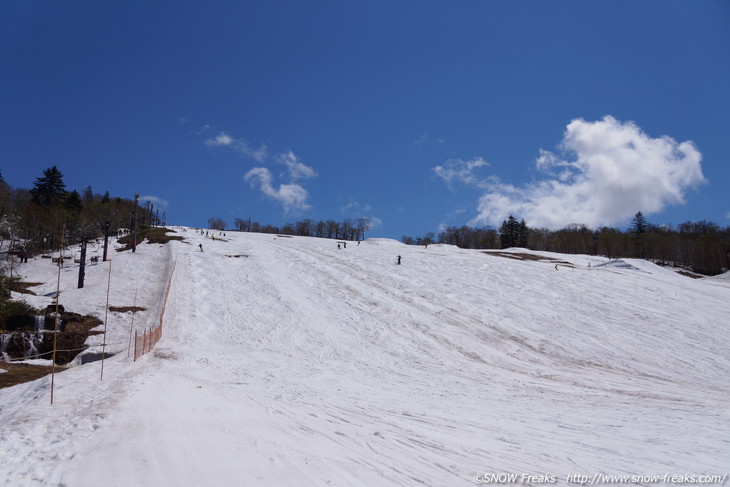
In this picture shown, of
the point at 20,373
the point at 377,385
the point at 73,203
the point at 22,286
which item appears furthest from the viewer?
the point at 73,203

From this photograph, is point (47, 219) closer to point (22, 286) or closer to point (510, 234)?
point (22, 286)

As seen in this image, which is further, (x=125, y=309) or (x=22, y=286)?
(x=22, y=286)

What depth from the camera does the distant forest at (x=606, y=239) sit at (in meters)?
98.8

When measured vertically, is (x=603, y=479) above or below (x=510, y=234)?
below

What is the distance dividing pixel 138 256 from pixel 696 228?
16482 cm

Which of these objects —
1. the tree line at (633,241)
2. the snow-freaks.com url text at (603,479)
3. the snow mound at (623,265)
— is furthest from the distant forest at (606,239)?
the snow-freaks.com url text at (603,479)

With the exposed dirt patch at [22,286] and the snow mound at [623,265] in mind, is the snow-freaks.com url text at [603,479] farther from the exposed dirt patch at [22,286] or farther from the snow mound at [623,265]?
the snow mound at [623,265]

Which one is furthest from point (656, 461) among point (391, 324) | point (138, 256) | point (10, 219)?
point (10, 219)

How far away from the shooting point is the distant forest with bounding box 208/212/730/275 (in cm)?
9881

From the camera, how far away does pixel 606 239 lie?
377ft

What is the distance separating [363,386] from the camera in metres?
14.4

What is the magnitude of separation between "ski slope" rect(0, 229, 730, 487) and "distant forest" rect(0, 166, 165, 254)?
69.2 feet

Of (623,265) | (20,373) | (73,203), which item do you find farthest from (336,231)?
(20,373)

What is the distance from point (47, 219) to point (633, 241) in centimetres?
14160
